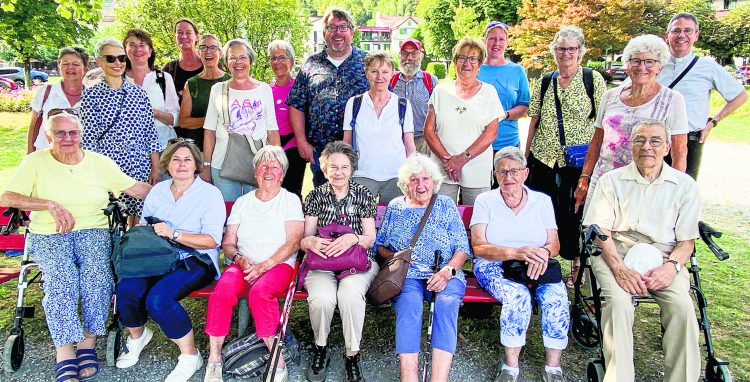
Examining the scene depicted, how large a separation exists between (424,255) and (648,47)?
204 cm

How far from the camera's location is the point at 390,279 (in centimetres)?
334

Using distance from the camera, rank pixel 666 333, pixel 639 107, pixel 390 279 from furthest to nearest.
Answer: pixel 639 107 → pixel 390 279 → pixel 666 333

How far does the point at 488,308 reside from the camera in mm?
4262

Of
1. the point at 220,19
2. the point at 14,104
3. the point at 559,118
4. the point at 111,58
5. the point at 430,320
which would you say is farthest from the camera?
the point at 14,104

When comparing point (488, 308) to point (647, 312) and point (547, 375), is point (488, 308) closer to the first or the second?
point (547, 375)

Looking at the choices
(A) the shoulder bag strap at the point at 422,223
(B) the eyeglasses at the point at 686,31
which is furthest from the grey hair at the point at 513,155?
(B) the eyeglasses at the point at 686,31

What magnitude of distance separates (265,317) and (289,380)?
1.48 feet

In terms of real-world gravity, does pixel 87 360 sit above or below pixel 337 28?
below

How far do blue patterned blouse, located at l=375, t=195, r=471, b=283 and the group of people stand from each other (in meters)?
0.01

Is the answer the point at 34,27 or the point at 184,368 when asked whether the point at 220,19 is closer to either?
the point at 34,27

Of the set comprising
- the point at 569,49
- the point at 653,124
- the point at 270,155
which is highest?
the point at 569,49

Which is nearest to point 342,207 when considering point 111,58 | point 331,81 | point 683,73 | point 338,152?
point 338,152

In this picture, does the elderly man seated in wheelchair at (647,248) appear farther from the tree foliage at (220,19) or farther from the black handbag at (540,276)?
the tree foliage at (220,19)

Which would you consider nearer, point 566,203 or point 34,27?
point 566,203
